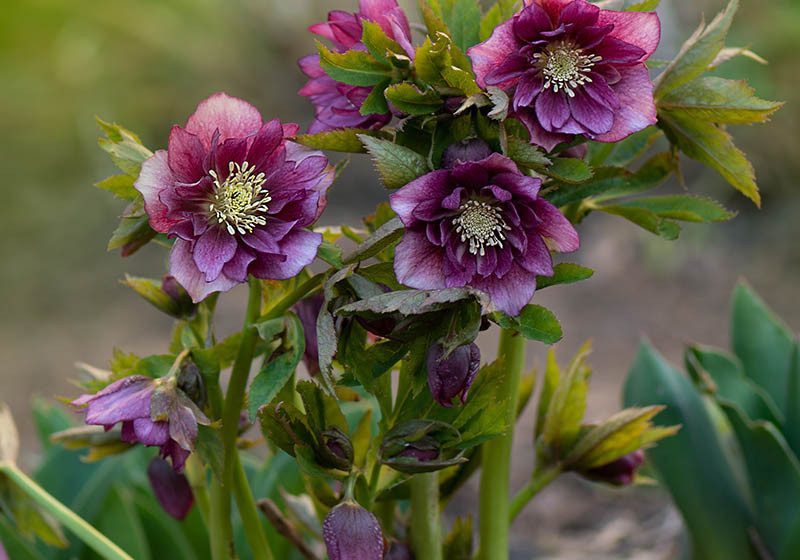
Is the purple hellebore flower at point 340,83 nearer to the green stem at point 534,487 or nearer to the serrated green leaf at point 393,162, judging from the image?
the serrated green leaf at point 393,162

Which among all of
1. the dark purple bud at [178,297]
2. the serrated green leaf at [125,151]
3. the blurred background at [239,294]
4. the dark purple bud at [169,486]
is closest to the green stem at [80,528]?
the dark purple bud at [169,486]

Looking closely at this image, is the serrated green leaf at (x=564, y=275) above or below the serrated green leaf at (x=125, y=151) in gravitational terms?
below

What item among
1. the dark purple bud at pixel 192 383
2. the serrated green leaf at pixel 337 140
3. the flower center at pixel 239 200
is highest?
the serrated green leaf at pixel 337 140

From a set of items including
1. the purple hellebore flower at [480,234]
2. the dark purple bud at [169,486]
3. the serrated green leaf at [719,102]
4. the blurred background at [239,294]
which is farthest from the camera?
the blurred background at [239,294]

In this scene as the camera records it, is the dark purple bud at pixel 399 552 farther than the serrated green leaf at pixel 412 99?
Yes

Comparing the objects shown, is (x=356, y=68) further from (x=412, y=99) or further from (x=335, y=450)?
(x=335, y=450)

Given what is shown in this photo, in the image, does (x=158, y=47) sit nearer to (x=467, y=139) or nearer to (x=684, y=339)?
(x=684, y=339)

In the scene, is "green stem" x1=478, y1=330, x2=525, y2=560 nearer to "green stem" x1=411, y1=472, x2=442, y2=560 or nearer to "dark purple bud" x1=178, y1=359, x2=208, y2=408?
"green stem" x1=411, y1=472, x2=442, y2=560
